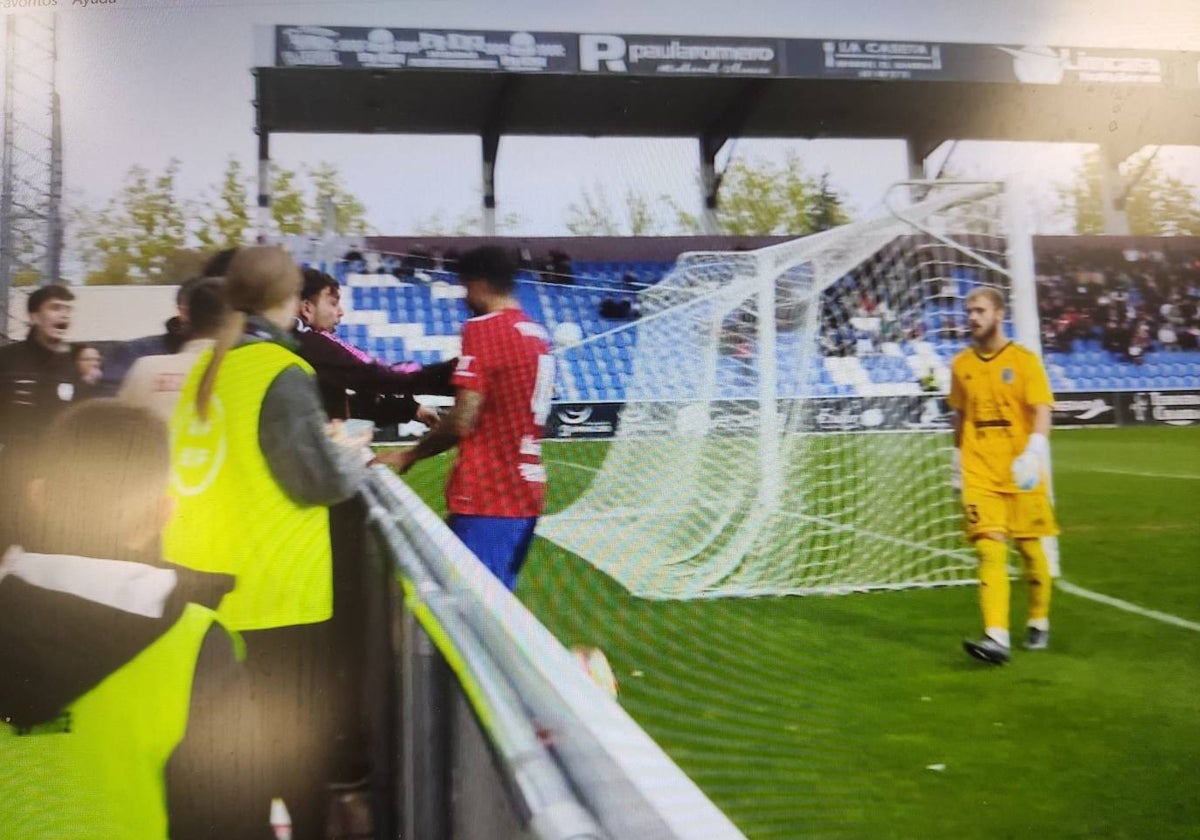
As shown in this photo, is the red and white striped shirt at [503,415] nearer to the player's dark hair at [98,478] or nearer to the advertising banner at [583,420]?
the advertising banner at [583,420]

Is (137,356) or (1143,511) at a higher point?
(137,356)

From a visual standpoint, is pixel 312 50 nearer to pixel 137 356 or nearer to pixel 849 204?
pixel 137 356

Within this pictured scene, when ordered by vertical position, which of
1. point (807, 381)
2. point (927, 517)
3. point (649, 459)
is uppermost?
point (807, 381)

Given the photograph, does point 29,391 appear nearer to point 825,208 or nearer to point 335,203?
point 335,203

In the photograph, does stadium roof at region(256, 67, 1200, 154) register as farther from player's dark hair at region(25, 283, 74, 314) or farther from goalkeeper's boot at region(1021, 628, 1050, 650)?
goalkeeper's boot at region(1021, 628, 1050, 650)

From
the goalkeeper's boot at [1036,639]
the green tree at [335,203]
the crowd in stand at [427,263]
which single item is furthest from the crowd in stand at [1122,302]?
the green tree at [335,203]

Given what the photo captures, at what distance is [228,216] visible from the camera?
0.97m

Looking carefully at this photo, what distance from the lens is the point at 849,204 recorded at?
1310mm

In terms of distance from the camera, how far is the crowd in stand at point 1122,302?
1393 mm

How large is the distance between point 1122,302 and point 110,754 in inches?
64.4

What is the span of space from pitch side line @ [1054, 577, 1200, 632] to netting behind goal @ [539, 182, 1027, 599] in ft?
0.83

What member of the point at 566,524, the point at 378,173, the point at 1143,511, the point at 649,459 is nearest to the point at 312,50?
the point at 378,173

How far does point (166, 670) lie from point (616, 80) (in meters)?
0.90

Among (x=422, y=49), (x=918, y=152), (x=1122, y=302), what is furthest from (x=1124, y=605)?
(x=422, y=49)
